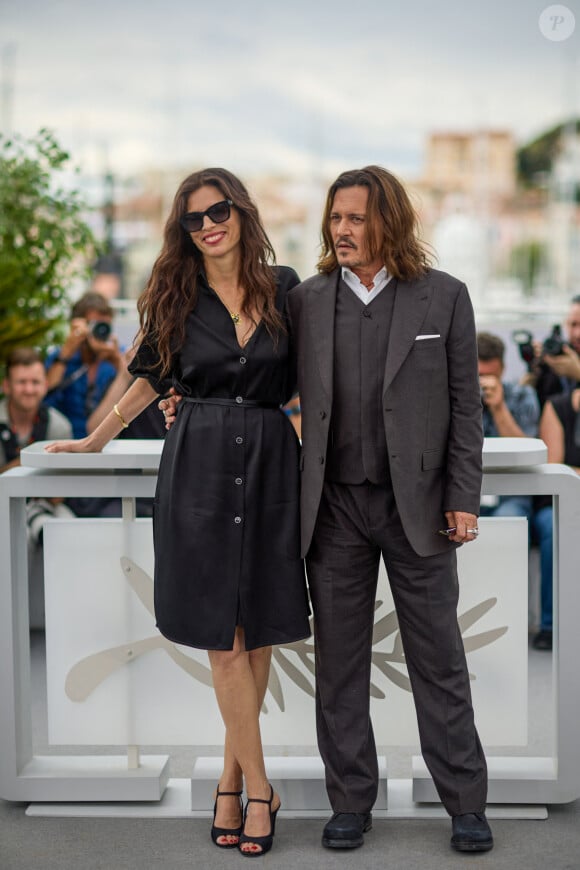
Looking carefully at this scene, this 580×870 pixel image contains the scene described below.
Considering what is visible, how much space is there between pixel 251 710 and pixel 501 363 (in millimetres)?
2631

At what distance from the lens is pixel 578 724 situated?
2.68 m

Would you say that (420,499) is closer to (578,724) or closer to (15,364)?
(578,724)

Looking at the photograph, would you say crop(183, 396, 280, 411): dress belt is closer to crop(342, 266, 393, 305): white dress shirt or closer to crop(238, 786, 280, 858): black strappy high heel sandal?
crop(342, 266, 393, 305): white dress shirt

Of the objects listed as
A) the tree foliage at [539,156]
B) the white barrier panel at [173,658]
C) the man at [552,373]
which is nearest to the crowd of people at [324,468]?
the white barrier panel at [173,658]

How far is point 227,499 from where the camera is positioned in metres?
2.43

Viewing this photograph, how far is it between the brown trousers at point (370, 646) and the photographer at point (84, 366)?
2.95 metres

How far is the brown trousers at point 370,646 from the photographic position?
245 centimetres

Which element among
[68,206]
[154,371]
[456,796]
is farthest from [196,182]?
[68,206]

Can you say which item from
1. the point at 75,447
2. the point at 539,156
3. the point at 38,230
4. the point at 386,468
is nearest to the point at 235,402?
the point at 386,468

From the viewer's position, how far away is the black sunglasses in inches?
94.1

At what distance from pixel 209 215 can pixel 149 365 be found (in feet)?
1.25

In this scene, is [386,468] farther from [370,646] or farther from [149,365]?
[149,365]

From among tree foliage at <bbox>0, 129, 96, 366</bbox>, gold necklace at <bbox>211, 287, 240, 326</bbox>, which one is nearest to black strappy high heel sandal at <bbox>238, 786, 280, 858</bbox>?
gold necklace at <bbox>211, 287, 240, 326</bbox>

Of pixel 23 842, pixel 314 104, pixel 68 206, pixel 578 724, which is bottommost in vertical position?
pixel 23 842
